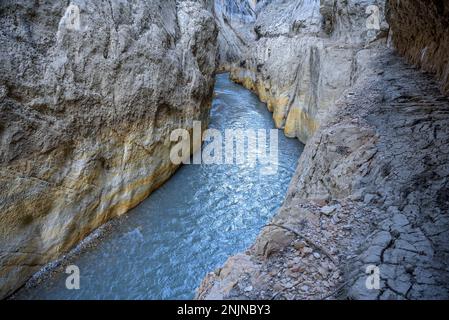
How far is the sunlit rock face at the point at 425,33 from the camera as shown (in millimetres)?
5148

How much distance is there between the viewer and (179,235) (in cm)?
776

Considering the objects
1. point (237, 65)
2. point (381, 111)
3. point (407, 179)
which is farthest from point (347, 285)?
point (237, 65)

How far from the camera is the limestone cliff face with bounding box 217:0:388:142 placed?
11438 mm

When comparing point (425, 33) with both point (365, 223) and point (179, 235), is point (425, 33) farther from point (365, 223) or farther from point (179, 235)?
point (179, 235)

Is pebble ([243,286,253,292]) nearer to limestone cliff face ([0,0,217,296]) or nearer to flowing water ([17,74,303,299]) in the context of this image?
flowing water ([17,74,303,299])

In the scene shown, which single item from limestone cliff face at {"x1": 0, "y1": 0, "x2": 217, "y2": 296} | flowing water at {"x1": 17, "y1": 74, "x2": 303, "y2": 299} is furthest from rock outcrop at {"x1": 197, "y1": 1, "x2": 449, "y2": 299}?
limestone cliff face at {"x1": 0, "y1": 0, "x2": 217, "y2": 296}

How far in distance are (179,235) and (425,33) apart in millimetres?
7571

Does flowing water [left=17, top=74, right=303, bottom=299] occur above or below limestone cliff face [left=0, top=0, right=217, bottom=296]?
below

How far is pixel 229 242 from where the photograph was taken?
761 cm

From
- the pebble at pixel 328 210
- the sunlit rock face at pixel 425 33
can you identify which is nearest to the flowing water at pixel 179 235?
the pebble at pixel 328 210

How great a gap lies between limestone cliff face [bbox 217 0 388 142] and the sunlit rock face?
1759mm

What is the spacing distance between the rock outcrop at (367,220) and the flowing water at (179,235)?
9.48 ft

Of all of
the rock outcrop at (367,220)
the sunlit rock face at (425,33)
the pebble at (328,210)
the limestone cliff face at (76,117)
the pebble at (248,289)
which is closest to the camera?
the rock outcrop at (367,220)

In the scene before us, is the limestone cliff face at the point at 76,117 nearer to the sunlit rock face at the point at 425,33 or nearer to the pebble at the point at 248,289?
the pebble at the point at 248,289
